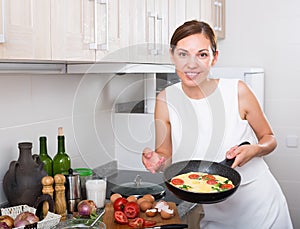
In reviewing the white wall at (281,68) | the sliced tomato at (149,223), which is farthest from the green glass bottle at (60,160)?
the white wall at (281,68)

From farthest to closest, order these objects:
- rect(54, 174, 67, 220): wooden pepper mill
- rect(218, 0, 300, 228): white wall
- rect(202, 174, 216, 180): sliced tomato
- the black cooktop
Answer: rect(218, 0, 300, 228): white wall < the black cooktop < rect(202, 174, 216, 180): sliced tomato < rect(54, 174, 67, 220): wooden pepper mill

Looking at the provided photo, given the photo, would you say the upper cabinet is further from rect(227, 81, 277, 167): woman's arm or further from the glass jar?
the glass jar

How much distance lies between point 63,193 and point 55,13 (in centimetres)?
65

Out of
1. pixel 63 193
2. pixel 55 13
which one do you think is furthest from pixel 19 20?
pixel 63 193

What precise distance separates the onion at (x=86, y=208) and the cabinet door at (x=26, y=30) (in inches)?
23.6

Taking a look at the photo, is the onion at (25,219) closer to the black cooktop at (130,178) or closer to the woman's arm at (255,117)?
the black cooktop at (130,178)

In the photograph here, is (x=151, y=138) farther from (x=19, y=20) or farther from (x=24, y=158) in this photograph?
(x=19, y=20)

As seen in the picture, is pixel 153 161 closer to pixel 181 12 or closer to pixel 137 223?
pixel 137 223

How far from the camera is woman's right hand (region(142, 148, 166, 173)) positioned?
1.66m

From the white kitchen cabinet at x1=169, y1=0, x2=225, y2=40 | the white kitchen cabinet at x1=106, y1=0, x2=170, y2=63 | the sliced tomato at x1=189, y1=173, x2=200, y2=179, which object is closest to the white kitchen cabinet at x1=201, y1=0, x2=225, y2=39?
the white kitchen cabinet at x1=169, y1=0, x2=225, y2=40

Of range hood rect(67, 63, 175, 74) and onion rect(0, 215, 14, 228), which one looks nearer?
onion rect(0, 215, 14, 228)

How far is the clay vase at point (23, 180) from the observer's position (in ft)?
5.10

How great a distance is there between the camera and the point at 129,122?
196 cm

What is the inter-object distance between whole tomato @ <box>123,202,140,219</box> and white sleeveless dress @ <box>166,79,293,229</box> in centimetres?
24
